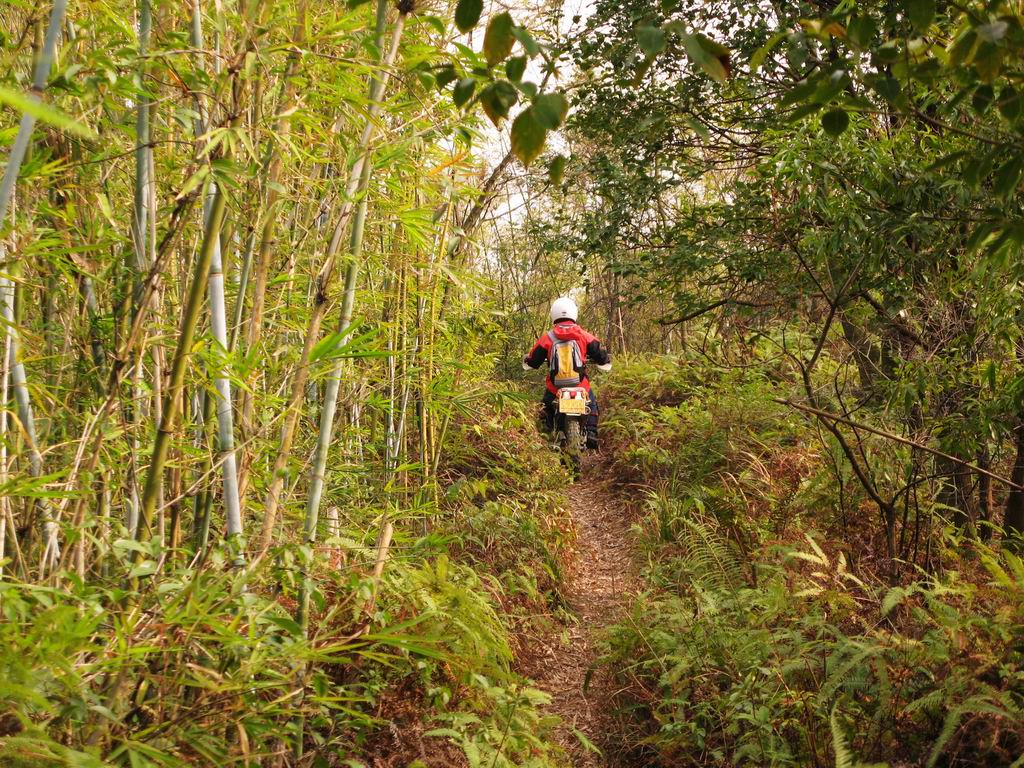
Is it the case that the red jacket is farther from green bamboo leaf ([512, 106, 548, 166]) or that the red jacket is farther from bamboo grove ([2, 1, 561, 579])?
green bamboo leaf ([512, 106, 548, 166])

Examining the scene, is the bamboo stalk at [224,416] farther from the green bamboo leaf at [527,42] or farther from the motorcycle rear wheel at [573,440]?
the motorcycle rear wheel at [573,440]

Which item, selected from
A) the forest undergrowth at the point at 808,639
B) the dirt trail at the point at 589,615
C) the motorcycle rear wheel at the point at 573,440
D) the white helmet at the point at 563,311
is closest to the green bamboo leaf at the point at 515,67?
Result: the forest undergrowth at the point at 808,639

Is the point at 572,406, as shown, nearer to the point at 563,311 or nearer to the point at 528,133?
the point at 563,311

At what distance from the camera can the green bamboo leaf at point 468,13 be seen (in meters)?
1.14

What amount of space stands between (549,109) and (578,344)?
Answer: 21.8 ft

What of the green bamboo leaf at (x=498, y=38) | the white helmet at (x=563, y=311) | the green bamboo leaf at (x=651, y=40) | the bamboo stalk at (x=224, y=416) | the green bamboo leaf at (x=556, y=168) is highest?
the white helmet at (x=563, y=311)

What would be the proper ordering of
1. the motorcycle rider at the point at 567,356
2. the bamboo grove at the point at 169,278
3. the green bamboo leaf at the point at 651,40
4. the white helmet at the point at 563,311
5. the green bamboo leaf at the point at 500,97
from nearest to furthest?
the green bamboo leaf at the point at 651,40
the green bamboo leaf at the point at 500,97
the bamboo grove at the point at 169,278
the motorcycle rider at the point at 567,356
the white helmet at the point at 563,311

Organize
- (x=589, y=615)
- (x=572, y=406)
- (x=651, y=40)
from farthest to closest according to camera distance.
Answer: (x=572, y=406), (x=589, y=615), (x=651, y=40)

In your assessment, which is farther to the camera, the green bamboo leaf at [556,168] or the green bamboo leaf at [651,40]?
the green bamboo leaf at [556,168]

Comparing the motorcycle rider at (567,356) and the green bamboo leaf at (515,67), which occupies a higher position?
the motorcycle rider at (567,356)

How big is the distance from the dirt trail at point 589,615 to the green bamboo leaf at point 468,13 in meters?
3.07

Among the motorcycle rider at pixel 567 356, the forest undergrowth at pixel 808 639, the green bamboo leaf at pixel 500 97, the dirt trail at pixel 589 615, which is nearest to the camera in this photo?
the green bamboo leaf at pixel 500 97

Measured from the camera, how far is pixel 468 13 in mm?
1146

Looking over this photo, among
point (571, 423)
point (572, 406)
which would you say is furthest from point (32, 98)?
point (571, 423)
